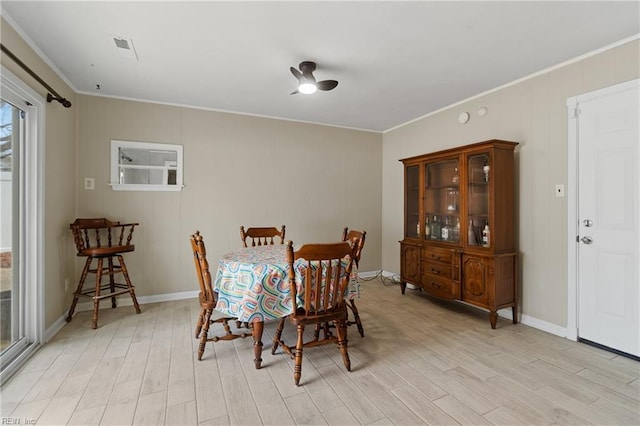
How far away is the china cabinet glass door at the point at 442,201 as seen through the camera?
3.40m

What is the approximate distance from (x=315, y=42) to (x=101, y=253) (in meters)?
2.84

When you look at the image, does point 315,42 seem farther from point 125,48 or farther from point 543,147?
point 543,147

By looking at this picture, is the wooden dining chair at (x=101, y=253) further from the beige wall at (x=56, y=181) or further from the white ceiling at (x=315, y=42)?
the white ceiling at (x=315, y=42)

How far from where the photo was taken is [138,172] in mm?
3672

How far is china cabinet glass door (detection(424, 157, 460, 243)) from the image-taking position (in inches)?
134

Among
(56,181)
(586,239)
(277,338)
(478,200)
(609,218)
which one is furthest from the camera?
(478,200)

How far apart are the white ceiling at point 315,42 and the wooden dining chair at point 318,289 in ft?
5.16

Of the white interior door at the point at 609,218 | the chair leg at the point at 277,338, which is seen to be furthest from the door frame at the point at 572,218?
the chair leg at the point at 277,338

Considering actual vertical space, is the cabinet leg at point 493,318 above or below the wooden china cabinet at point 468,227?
below

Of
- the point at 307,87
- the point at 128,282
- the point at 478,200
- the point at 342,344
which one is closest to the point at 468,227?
the point at 478,200

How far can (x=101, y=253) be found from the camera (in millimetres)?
3047

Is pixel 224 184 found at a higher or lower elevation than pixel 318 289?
higher

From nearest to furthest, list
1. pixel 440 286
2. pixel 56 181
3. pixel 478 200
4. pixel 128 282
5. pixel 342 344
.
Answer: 1. pixel 342 344
2. pixel 56 181
3. pixel 478 200
4. pixel 128 282
5. pixel 440 286

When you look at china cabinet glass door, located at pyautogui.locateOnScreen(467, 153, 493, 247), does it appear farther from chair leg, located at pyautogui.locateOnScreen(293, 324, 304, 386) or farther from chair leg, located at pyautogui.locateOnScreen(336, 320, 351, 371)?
chair leg, located at pyautogui.locateOnScreen(293, 324, 304, 386)
